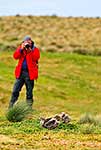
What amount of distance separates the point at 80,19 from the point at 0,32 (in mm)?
13087

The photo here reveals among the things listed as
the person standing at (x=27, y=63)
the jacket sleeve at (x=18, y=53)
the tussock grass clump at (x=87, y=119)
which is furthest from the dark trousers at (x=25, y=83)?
the tussock grass clump at (x=87, y=119)

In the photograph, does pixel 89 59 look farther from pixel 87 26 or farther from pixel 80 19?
pixel 80 19

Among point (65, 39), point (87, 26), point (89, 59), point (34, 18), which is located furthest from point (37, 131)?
point (34, 18)

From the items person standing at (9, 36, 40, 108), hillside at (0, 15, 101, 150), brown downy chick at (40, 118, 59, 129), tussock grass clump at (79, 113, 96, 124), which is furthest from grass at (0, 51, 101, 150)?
person standing at (9, 36, 40, 108)

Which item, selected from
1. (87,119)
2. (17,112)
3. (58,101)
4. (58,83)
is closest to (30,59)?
(17,112)

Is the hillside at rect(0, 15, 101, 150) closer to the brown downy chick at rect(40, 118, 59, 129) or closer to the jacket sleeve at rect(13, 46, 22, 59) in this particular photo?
the brown downy chick at rect(40, 118, 59, 129)

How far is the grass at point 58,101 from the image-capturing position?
12312 millimetres

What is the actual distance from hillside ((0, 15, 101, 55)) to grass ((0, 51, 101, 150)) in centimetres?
730

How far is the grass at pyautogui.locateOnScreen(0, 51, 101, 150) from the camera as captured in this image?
40.4 feet

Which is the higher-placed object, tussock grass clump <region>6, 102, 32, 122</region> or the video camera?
the video camera

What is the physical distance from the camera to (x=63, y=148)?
457 inches

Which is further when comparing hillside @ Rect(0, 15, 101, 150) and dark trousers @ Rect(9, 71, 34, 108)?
dark trousers @ Rect(9, 71, 34, 108)

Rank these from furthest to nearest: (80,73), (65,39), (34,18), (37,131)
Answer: (34,18) → (65,39) → (80,73) → (37,131)

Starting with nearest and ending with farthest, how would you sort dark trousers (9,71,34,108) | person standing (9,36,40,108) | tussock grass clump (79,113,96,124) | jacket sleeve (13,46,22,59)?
1. tussock grass clump (79,113,96,124)
2. person standing (9,36,40,108)
3. jacket sleeve (13,46,22,59)
4. dark trousers (9,71,34,108)
